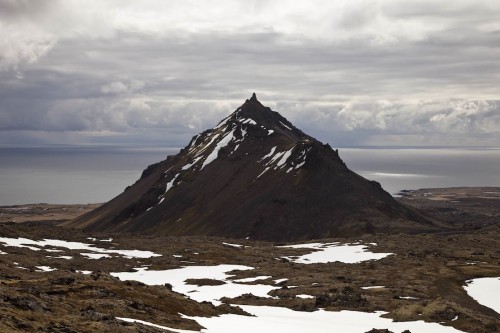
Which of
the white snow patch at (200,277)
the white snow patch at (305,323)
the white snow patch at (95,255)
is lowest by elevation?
the white snow patch at (95,255)

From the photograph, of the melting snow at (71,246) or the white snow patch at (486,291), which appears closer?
the white snow patch at (486,291)

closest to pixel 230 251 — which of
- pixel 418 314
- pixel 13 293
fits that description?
pixel 418 314

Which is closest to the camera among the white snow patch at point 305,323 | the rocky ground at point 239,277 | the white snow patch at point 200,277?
the rocky ground at point 239,277

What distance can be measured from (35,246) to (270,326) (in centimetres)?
7513

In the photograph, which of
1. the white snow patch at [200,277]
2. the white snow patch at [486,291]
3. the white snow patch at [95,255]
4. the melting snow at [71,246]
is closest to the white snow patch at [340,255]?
the white snow patch at [200,277]

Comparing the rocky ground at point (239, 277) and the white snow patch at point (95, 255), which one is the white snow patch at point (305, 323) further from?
the white snow patch at point (95, 255)

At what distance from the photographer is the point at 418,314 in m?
47.5

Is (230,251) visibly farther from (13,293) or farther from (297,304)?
(13,293)

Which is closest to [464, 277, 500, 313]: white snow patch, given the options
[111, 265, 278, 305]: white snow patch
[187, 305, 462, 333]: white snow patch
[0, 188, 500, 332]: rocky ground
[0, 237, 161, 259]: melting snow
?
[0, 188, 500, 332]: rocky ground

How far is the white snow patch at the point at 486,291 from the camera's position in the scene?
63.6 m

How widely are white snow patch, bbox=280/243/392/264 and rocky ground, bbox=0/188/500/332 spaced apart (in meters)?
3.43

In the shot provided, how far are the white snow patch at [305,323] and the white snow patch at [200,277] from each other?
10880mm

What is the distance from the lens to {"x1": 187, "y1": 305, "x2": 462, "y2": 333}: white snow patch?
38.4 metres

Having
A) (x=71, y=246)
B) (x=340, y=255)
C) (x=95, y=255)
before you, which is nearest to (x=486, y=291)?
(x=340, y=255)
